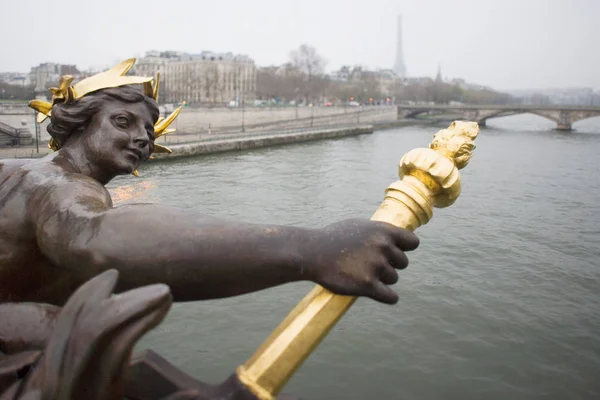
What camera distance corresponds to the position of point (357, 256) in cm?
107

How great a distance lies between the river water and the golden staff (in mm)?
3050

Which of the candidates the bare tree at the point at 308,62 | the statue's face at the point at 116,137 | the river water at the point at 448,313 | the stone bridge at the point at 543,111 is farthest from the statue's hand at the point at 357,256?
the bare tree at the point at 308,62

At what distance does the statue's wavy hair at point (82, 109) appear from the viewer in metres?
1.47

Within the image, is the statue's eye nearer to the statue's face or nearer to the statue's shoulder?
the statue's face

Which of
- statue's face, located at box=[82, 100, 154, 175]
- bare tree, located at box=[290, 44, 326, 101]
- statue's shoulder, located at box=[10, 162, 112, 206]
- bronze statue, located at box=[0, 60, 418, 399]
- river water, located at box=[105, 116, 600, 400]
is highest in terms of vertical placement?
bare tree, located at box=[290, 44, 326, 101]

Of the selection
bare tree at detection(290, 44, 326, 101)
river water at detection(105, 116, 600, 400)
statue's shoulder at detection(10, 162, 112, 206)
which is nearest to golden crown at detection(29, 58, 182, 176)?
statue's shoulder at detection(10, 162, 112, 206)

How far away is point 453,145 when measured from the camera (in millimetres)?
1344

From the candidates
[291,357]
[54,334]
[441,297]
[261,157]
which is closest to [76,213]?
[54,334]

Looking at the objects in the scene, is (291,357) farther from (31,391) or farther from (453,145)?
(453,145)

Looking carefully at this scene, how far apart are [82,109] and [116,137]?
0.43 ft

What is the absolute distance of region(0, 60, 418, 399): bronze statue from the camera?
0.88 metres

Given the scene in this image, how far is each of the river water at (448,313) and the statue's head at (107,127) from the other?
302 centimetres

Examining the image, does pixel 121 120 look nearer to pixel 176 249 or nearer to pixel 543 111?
pixel 176 249

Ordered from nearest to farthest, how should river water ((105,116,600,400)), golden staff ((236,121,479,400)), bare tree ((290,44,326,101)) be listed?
1. golden staff ((236,121,479,400))
2. river water ((105,116,600,400))
3. bare tree ((290,44,326,101))
